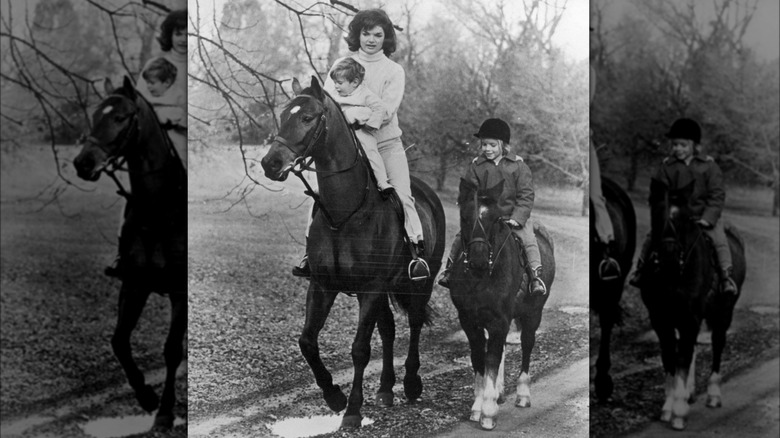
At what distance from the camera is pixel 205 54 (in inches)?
203

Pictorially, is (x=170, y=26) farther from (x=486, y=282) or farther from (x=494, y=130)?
(x=486, y=282)

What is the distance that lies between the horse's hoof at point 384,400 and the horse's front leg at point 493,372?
51 centimetres

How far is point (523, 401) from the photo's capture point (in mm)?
5176

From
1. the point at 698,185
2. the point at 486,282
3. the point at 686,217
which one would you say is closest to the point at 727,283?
the point at 686,217

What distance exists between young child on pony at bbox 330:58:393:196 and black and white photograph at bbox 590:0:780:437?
5.16ft

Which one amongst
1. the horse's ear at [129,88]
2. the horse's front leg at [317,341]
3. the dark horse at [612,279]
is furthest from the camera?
the dark horse at [612,279]

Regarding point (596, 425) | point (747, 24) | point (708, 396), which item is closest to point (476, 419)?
point (596, 425)

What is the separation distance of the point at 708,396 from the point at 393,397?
2.20 meters

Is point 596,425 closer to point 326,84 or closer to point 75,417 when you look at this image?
point 326,84

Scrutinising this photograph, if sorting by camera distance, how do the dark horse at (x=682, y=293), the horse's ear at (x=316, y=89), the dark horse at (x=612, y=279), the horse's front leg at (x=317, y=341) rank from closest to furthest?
1. the horse's ear at (x=316, y=89)
2. the horse's front leg at (x=317, y=341)
3. the dark horse at (x=682, y=293)
4. the dark horse at (x=612, y=279)

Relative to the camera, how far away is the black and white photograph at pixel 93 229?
557cm

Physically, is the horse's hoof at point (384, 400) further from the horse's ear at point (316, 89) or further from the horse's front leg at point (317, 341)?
the horse's ear at point (316, 89)

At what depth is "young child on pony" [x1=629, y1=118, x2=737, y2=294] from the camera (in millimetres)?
5875

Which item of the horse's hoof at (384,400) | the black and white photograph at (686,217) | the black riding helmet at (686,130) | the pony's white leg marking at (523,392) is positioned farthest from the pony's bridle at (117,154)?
the black riding helmet at (686,130)
